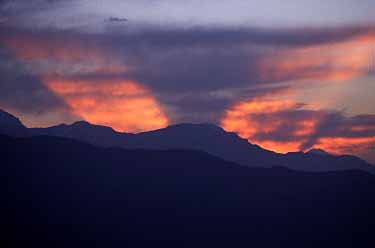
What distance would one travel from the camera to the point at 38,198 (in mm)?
Answer: 146125

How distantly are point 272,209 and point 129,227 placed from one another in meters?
42.8

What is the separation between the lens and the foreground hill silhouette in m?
138

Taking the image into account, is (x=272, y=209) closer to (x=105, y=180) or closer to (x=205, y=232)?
(x=205, y=232)

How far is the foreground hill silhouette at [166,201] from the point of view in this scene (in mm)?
137750

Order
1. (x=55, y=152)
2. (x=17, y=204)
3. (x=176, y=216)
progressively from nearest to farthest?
(x=17, y=204) < (x=176, y=216) < (x=55, y=152)

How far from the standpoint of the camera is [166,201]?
158 metres

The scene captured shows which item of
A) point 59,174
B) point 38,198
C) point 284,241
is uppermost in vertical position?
point 59,174

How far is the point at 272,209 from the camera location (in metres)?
156

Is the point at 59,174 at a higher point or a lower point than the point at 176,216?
higher

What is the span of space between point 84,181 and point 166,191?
25.1m

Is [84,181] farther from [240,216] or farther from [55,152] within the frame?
[240,216]

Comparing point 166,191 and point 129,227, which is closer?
point 129,227

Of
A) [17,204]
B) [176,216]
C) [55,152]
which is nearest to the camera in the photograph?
[17,204]

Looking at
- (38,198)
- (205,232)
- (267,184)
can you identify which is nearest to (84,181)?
(38,198)
